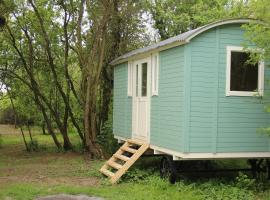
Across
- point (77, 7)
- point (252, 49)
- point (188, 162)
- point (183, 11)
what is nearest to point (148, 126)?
point (188, 162)

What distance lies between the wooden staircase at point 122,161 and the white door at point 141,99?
0.36 metres

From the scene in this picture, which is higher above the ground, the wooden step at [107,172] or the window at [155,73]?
the window at [155,73]

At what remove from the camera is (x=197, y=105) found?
28.8 feet

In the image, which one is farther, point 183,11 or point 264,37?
point 183,11

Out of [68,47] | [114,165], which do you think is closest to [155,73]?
[114,165]

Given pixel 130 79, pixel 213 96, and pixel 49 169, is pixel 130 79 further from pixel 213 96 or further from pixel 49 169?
pixel 213 96

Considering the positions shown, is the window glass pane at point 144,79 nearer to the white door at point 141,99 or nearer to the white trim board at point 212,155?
the white door at point 141,99

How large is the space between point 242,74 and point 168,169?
2.87m

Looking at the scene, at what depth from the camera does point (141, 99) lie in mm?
11648

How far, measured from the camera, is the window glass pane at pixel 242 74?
9.06 metres

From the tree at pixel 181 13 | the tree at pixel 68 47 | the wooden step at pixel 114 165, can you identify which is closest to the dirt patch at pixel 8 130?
the tree at pixel 68 47

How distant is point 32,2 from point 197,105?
29.5 ft

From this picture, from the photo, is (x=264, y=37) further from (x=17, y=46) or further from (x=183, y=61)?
(x=17, y=46)

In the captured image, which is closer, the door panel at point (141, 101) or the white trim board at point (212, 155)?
the white trim board at point (212, 155)
